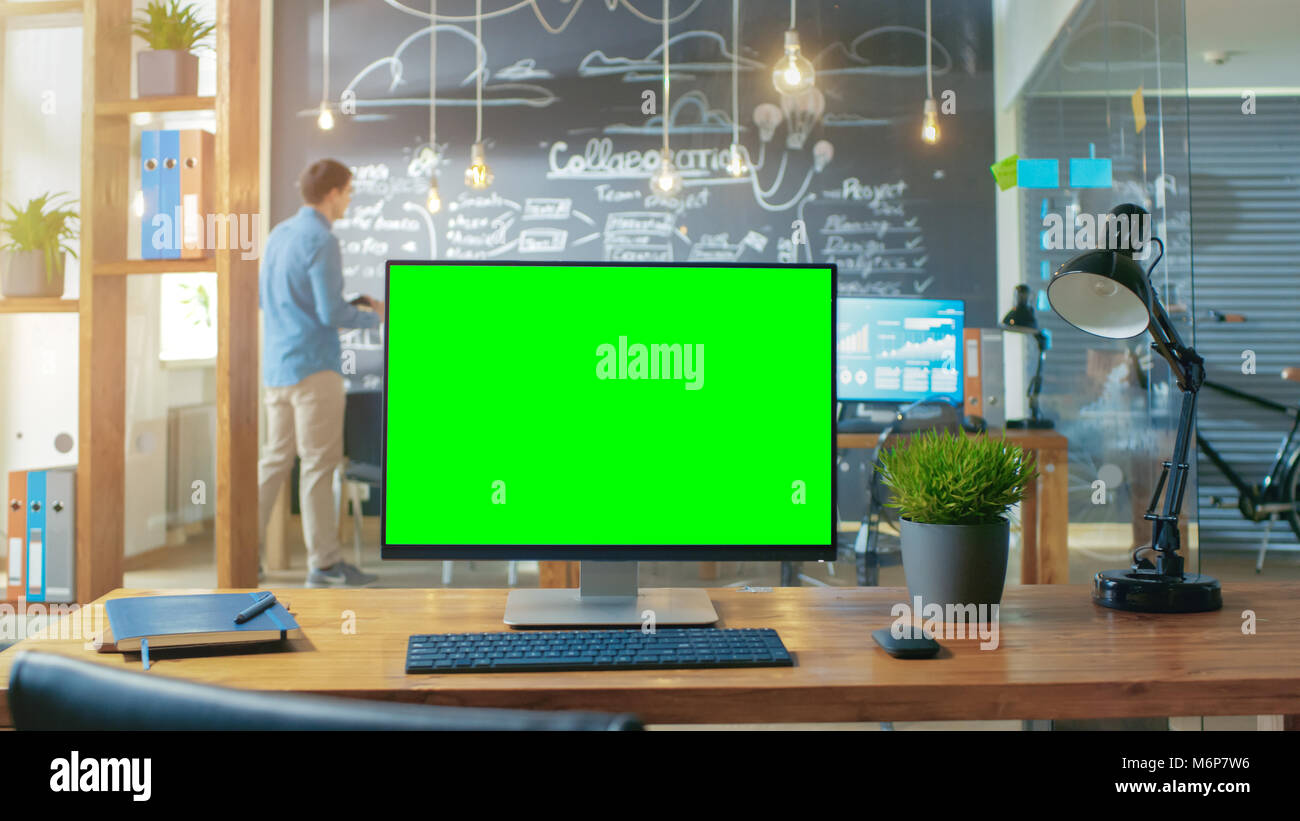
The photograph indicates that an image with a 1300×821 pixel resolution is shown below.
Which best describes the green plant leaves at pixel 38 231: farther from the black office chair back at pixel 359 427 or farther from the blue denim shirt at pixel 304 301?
the black office chair back at pixel 359 427

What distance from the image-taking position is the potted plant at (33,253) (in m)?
3.18

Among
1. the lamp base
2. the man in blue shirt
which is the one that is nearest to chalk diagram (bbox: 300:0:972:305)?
the man in blue shirt

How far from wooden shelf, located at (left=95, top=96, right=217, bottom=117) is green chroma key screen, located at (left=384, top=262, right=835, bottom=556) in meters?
2.19

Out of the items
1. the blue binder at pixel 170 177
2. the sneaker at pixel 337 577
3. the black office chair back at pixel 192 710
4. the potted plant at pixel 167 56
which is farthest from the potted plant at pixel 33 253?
the black office chair back at pixel 192 710

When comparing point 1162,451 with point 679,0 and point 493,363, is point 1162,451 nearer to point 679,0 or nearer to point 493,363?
point 493,363

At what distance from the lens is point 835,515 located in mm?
1177

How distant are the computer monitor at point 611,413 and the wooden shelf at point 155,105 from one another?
2.19 m

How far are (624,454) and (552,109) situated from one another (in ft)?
14.4

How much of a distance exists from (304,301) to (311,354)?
0.22 meters

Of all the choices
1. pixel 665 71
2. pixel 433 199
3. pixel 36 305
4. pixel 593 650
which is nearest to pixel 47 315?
pixel 36 305

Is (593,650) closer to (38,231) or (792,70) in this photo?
(38,231)
